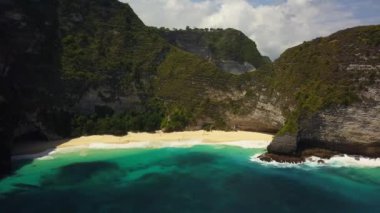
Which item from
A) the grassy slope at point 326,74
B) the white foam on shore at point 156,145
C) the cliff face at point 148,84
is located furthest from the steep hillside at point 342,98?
the white foam on shore at point 156,145

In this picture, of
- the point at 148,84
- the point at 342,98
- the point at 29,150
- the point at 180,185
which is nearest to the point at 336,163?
the point at 342,98

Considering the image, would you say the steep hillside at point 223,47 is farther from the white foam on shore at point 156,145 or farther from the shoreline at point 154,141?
the white foam on shore at point 156,145

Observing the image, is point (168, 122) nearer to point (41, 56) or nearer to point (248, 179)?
point (41, 56)

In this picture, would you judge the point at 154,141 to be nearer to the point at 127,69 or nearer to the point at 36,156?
the point at 36,156

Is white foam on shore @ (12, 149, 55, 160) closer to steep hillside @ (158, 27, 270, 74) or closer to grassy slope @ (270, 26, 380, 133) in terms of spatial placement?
grassy slope @ (270, 26, 380, 133)

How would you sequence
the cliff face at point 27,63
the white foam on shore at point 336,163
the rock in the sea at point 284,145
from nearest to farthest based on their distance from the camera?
the white foam on shore at point 336,163, the rock in the sea at point 284,145, the cliff face at point 27,63

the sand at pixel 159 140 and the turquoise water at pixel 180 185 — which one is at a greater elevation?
the sand at pixel 159 140

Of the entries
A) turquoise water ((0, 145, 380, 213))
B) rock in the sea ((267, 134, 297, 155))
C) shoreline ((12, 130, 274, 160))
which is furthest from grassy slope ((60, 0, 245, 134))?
rock in the sea ((267, 134, 297, 155))

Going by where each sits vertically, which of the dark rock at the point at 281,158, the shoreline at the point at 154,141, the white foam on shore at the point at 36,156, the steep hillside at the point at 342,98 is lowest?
the dark rock at the point at 281,158
